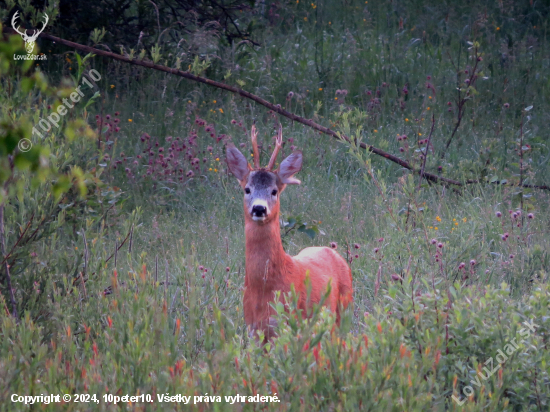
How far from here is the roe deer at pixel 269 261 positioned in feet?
13.9

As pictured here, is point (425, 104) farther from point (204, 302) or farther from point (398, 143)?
point (204, 302)

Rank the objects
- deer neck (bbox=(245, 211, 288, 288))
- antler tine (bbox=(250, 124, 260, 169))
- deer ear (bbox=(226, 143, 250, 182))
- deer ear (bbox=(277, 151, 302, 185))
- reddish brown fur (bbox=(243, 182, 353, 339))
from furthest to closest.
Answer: deer ear (bbox=(226, 143, 250, 182)) → deer ear (bbox=(277, 151, 302, 185)) → antler tine (bbox=(250, 124, 260, 169)) → deer neck (bbox=(245, 211, 288, 288)) → reddish brown fur (bbox=(243, 182, 353, 339))

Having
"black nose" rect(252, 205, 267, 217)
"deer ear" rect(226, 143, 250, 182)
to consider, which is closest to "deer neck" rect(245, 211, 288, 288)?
"black nose" rect(252, 205, 267, 217)

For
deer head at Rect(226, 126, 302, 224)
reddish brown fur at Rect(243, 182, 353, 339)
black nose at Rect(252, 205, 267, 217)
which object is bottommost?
reddish brown fur at Rect(243, 182, 353, 339)

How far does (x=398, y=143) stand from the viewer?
28.0 ft

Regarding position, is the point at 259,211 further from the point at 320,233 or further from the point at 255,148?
the point at 320,233

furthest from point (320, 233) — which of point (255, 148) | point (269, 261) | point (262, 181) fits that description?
point (269, 261)

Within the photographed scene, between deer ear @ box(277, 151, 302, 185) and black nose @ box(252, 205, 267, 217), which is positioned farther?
deer ear @ box(277, 151, 302, 185)

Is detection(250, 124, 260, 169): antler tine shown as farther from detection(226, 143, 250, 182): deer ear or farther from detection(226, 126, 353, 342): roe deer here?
detection(226, 143, 250, 182): deer ear

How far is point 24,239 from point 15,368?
168 centimetres

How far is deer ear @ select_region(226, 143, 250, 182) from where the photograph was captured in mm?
4922

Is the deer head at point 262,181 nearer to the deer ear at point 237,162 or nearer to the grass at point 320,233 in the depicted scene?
the deer ear at point 237,162

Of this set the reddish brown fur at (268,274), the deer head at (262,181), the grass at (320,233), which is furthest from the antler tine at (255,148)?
the grass at (320,233)

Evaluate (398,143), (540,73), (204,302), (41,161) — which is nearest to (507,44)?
(540,73)
